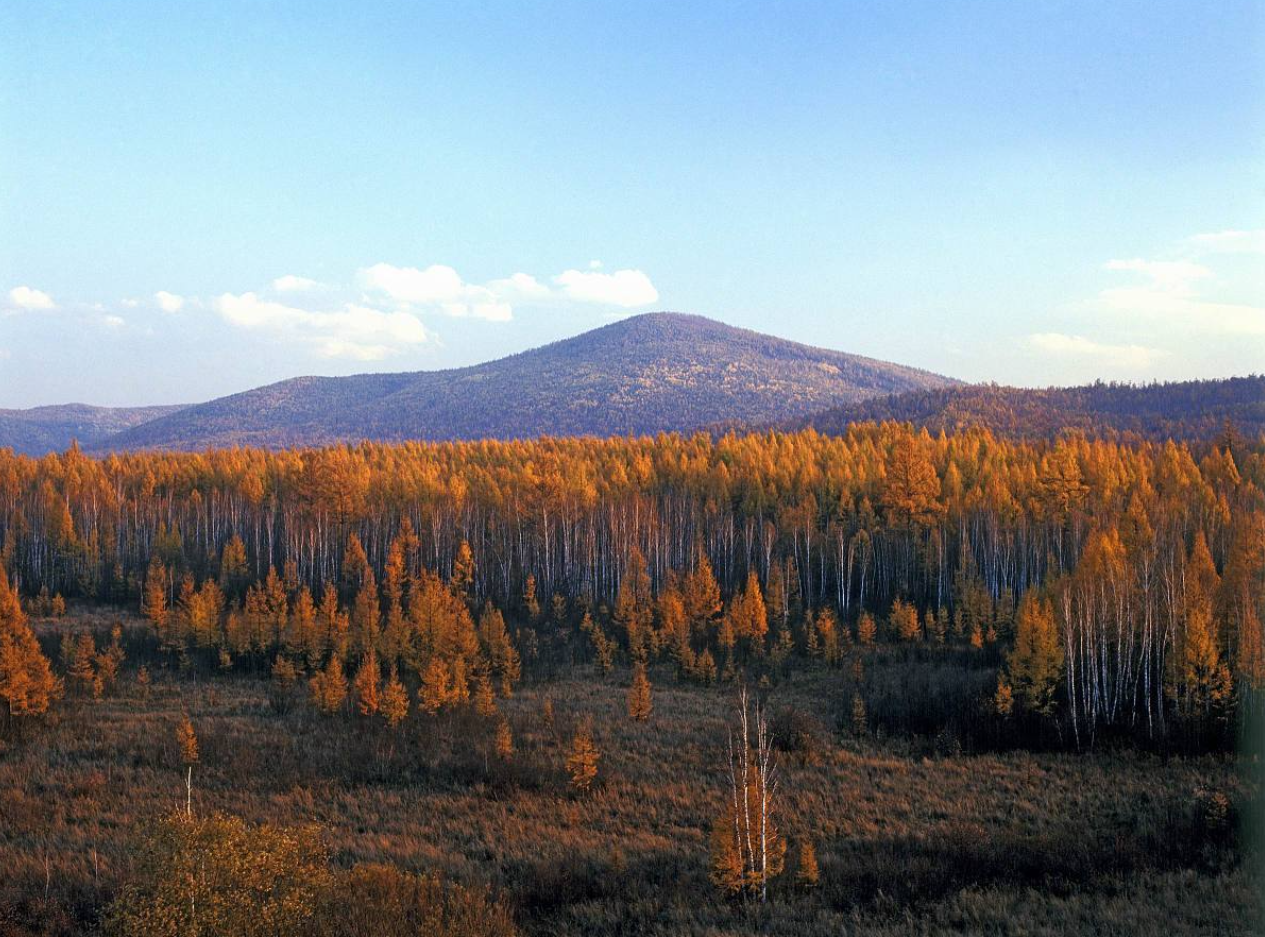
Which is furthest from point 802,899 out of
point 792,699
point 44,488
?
point 44,488

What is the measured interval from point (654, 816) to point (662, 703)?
16714 mm

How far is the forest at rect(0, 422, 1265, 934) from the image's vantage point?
21.4 metres

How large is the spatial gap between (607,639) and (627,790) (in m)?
28.7

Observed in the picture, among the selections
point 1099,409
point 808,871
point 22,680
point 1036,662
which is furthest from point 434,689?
point 1099,409

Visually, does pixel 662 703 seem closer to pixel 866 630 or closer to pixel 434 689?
pixel 434 689

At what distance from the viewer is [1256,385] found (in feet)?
547

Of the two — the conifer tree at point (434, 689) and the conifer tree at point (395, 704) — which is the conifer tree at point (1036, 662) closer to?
the conifer tree at point (434, 689)

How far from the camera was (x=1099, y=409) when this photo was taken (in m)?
178

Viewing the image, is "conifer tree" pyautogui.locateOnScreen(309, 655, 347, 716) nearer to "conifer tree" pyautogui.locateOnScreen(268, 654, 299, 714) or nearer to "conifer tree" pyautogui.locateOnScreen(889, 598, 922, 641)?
"conifer tree" pyautogui.locateOnScreen(268, 654, 299, 714)

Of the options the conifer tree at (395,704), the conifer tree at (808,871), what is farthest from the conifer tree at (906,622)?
the conifer tree at (808,871)

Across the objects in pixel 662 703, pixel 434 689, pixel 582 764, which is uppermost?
pixel 434 689

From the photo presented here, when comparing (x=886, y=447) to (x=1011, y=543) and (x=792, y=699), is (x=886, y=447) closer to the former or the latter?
(x=1011, y=543)

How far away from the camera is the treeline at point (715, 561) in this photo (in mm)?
40500

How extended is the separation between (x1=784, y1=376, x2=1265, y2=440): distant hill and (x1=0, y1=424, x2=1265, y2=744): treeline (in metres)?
61.5
